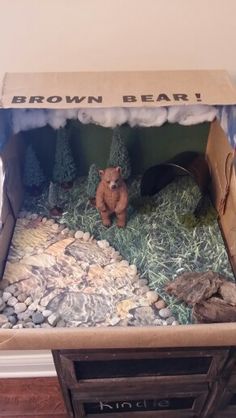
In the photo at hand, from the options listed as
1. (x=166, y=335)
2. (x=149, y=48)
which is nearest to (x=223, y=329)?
(x=166, y=335)

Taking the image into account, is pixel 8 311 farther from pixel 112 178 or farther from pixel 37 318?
pixel 112 178

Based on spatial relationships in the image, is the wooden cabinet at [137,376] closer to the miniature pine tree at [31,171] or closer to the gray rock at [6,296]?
the gray rock at [6,296]

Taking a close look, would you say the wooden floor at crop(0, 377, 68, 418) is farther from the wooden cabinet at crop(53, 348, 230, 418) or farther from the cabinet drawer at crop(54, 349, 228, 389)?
the cabinet drawer at crop(54, 349, 228, 389)

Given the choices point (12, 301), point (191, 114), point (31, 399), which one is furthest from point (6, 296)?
point (31, 399)

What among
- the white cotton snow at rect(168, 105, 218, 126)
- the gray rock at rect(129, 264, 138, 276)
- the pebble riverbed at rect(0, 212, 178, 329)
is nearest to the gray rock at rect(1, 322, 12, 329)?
the pebble riverbed at rect(0, 212, 178, 329)

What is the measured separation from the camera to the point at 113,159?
869mm

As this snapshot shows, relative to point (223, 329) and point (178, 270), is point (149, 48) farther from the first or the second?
point (223, 329)

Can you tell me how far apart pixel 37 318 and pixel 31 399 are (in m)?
0.72

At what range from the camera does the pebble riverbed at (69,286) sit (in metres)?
0.67

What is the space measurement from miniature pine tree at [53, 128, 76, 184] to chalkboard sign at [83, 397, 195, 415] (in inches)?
21.5

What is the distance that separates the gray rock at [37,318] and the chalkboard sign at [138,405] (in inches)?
16.2

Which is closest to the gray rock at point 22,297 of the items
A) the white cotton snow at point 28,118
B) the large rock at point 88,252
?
the large rock at point 88,252

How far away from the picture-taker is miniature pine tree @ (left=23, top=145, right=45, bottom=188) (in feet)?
2.88

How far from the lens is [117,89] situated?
738mm
